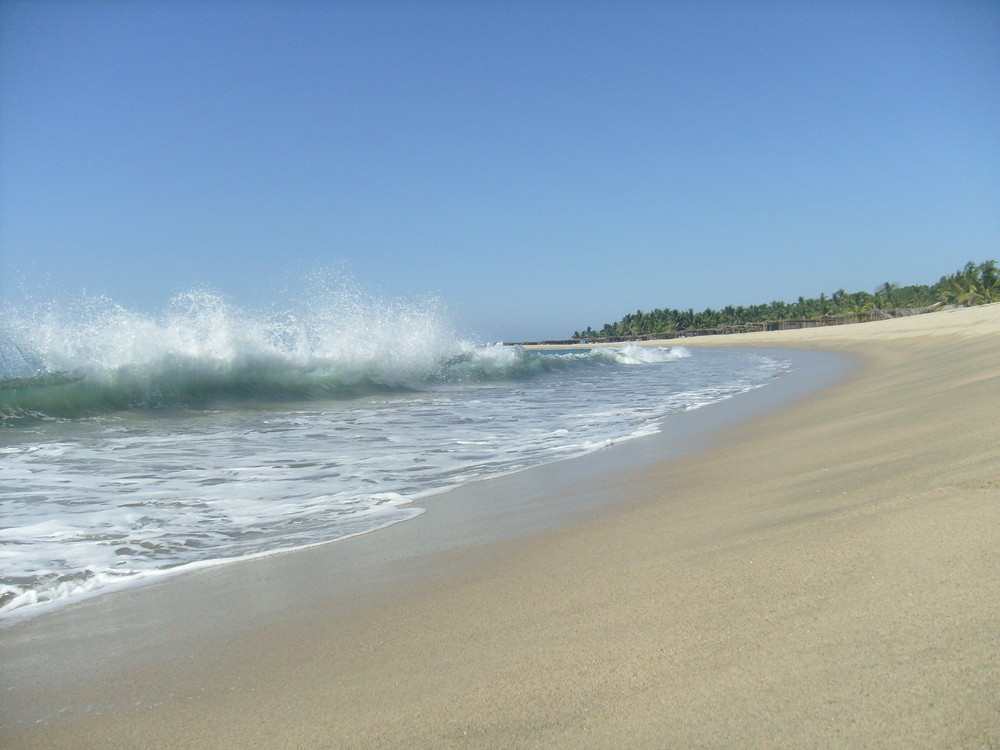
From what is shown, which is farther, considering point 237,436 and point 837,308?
point 837,308

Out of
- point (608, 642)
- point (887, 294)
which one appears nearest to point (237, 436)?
point (608, 642)

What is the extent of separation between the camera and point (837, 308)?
8619 cm

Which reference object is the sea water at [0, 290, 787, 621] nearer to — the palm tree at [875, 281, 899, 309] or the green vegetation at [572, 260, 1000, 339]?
the green vegetation at [572, 260, 1000, 339]

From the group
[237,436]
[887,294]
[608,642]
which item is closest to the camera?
[608,642]

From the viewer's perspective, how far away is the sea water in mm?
3465

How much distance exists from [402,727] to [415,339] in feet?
56.8

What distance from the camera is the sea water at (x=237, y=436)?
11.4ft

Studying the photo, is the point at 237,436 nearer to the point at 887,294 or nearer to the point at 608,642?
the point at 608,642

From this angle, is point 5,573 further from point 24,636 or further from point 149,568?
point 24,636

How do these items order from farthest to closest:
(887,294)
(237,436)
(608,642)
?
(887,294) < (237,436) < (608,642)

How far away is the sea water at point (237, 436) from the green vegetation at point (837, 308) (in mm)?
45478

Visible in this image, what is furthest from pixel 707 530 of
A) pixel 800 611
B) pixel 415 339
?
pixel 415 339

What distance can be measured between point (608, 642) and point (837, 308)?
95.5m

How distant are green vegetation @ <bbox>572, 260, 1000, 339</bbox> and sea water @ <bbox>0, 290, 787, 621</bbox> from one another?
149 ft
